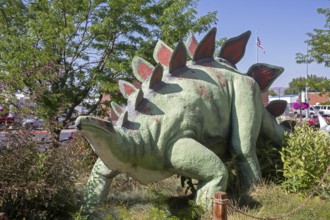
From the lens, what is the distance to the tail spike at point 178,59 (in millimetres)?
4465

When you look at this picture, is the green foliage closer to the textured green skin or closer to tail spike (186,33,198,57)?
the textured green skin

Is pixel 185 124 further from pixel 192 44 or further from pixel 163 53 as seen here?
pixel 192 44

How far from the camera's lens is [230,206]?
3.79m

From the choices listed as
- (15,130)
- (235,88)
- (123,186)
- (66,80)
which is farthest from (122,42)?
(15,130)

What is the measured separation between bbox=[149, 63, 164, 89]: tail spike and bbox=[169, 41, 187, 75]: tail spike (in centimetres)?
28

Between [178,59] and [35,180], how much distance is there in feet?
6.35

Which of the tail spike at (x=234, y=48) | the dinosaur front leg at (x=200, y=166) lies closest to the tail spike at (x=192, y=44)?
the tail spike at (x=234, y=48)

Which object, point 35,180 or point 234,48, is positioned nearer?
point 35,180

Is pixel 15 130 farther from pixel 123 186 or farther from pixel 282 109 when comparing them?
pixel 282 109

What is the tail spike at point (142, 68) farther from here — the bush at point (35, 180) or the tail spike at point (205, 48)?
the bush at point (35, 180)

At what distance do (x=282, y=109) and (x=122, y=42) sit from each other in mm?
4070

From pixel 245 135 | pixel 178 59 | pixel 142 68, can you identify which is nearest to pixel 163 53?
pixel 142 68

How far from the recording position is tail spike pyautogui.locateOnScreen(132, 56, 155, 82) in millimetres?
4781

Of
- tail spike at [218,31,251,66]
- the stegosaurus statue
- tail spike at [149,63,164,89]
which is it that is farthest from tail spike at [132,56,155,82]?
tail spike at [218,31,251,66]
